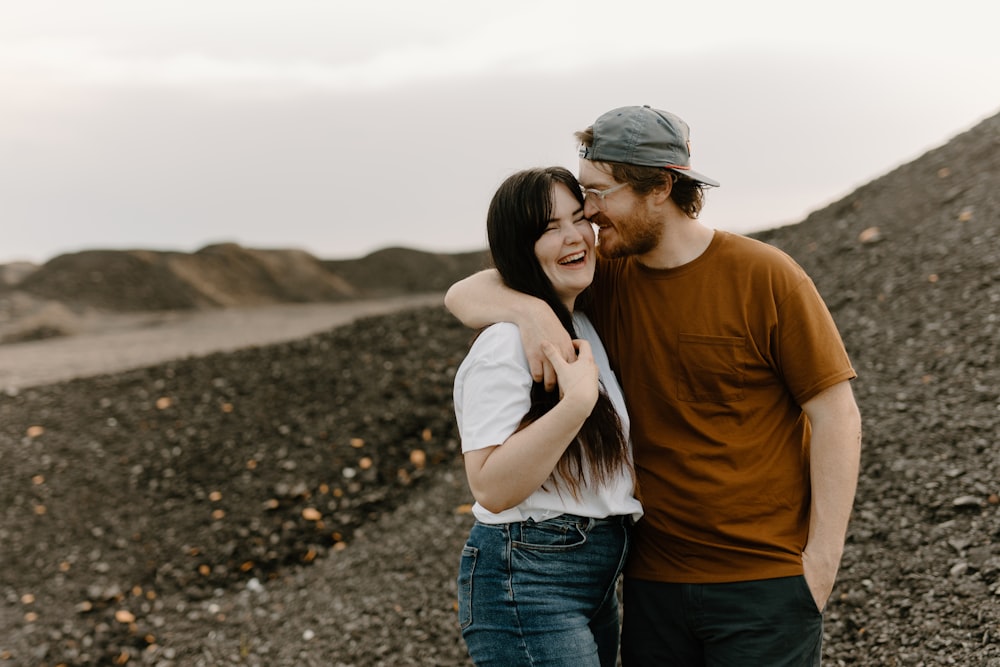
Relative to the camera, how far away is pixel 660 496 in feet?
8.48

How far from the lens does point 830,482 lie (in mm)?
2504

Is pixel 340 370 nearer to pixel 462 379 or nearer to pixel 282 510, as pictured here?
pixel 282 510

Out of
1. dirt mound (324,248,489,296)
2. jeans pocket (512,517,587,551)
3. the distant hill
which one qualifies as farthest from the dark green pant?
dirt mound (324,248,489,296)

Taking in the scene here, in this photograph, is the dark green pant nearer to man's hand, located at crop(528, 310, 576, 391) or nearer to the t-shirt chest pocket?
the t-shirt chest pocket

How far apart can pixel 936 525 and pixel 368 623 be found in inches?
124

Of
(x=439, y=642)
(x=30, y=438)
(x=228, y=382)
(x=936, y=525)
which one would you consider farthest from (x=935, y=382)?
(x=30, y=438)

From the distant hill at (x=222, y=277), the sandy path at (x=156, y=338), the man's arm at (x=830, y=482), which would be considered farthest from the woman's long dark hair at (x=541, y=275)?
the distant hill at (x=222, y=277)

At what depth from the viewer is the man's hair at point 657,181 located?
2.59 metres

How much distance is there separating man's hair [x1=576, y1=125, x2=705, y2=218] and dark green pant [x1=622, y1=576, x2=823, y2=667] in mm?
1086

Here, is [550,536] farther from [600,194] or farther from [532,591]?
[600,194]

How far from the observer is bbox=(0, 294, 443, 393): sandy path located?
410 inches

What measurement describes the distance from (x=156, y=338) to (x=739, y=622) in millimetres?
12655

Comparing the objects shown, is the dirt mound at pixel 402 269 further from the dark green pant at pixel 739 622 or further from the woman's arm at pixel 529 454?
the woman's arm at pixel 529 454

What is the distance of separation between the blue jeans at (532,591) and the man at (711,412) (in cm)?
32
